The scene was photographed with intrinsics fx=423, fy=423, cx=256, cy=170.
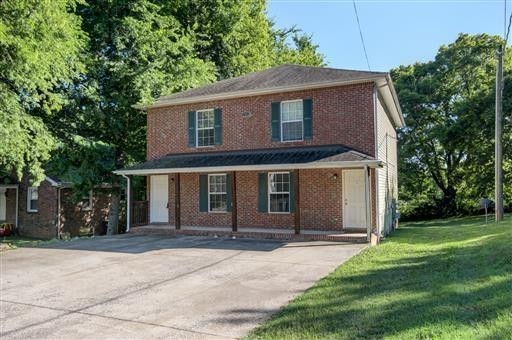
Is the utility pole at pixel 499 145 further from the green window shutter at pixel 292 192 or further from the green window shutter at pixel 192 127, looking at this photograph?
the green window shutter at pixel 192 127

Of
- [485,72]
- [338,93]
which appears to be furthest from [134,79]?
[485,72]

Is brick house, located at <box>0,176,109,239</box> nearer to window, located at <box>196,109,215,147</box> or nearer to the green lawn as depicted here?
window, located at <box>196,109,215,147</box>

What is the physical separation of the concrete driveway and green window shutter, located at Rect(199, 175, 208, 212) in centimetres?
322

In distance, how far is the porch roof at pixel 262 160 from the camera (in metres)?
12.8

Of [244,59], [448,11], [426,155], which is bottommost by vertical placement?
[426,155]

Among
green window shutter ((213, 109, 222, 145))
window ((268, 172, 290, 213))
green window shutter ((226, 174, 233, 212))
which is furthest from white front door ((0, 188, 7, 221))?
window ((268, 172, 290, 213))

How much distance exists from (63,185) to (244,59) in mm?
12232

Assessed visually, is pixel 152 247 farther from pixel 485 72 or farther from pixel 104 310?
pixel 485 72

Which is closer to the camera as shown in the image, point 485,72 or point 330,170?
point 330,170

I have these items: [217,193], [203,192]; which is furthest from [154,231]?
[217,193]

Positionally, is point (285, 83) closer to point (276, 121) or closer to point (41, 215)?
point (276, 121)

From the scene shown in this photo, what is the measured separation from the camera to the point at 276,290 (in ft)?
23.9

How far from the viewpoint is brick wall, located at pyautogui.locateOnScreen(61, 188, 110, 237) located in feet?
73.9

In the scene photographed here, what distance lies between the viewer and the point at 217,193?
634 inches
